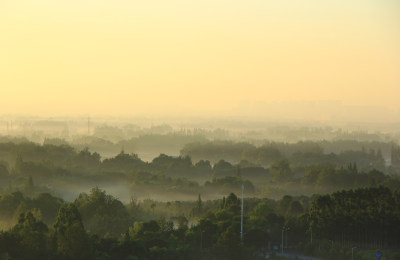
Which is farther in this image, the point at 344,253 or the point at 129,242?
the point at 344,253

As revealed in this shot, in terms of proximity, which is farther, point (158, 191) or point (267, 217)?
point (158, 191)

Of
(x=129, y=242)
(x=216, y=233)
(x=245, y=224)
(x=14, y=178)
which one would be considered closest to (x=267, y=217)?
(x=245, y=224)

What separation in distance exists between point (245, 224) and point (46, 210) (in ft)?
106

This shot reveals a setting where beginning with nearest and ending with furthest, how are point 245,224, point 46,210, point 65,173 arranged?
point 245,224
point 46,210
point 65,173

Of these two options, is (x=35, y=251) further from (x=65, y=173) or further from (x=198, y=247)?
(x=65, y=173)

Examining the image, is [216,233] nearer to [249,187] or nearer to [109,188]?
[249,187]

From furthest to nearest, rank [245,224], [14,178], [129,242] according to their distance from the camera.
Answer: [14,178] → [245,224] → [129,242]

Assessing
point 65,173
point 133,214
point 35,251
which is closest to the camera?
point 35,251

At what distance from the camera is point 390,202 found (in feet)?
269

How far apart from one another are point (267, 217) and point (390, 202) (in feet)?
50.6

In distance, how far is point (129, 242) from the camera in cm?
6359

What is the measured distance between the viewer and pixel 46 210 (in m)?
96.4

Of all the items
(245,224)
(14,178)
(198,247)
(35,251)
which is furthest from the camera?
(14,178)

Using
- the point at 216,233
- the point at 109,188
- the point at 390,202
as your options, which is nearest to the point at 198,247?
the point at 216,233
